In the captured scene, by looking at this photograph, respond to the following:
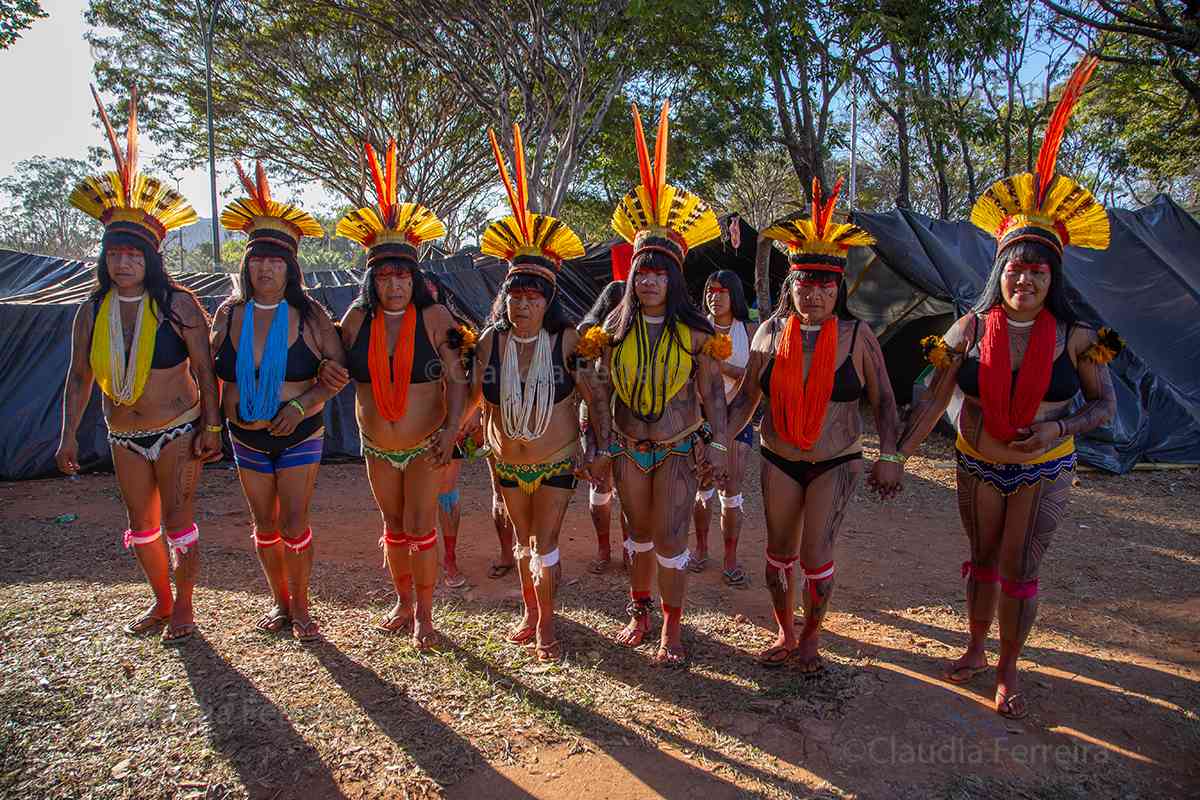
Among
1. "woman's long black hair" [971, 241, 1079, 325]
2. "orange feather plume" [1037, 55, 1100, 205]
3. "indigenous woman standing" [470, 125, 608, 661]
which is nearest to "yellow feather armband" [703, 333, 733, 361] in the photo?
"indigenous woman standing" [470, 125, 608, 661]

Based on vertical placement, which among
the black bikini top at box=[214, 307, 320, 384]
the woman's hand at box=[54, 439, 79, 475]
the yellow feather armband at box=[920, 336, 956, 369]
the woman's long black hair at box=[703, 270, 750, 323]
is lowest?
the woman's hand at box=[54, 439, 79, 475]

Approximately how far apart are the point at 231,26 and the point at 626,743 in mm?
17149

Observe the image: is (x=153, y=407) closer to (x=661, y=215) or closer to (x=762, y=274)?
(x=661, y=215)

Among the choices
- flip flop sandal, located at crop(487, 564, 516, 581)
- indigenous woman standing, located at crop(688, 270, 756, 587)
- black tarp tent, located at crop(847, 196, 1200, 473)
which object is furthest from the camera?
black tarp tent, located at crop(847, 196, 1200, 473)

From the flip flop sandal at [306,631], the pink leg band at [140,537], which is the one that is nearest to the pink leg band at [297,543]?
the flip flop sandal at [306,631]

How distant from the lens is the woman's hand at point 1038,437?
9.36 feet

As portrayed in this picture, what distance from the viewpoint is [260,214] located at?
348cm

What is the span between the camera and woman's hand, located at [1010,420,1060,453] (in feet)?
9.36

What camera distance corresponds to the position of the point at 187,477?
363 cm

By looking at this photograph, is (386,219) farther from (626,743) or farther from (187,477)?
(626,743)

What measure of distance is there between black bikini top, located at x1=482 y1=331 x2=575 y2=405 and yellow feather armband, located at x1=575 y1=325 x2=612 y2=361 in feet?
0.34

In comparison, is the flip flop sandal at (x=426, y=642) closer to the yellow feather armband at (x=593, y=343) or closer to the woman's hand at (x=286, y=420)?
the woman's hand at (x=286, y=420)

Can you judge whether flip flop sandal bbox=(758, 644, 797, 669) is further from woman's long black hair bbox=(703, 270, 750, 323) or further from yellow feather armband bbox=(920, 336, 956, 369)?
woman's long black hair bbox=(703, 270, 750, 323)

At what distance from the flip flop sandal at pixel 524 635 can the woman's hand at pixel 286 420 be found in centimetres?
157
